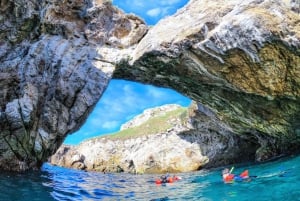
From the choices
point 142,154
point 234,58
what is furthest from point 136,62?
point 142,154

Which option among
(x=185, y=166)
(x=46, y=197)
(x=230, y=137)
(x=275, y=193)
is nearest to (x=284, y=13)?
(x=275, y=193)

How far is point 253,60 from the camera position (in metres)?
21.1

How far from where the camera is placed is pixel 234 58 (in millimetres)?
21422

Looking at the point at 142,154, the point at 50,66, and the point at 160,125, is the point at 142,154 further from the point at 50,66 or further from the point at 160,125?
the point at 50,66

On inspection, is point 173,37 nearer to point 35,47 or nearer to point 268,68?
point 268,68

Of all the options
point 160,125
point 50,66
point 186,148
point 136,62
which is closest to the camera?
point 136,62

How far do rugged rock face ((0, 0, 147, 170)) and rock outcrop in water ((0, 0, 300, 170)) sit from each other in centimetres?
7

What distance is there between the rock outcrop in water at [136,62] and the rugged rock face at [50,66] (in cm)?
7

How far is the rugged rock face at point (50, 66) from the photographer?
23406mm

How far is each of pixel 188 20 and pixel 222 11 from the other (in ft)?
8.10

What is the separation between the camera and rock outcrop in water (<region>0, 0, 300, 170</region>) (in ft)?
67.8

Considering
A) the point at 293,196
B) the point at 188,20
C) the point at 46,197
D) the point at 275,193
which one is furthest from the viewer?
the point at 188,20

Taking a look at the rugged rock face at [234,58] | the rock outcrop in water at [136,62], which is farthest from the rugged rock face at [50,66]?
the rugged rock face at [234,58]

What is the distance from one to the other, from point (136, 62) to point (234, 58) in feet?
23.0
